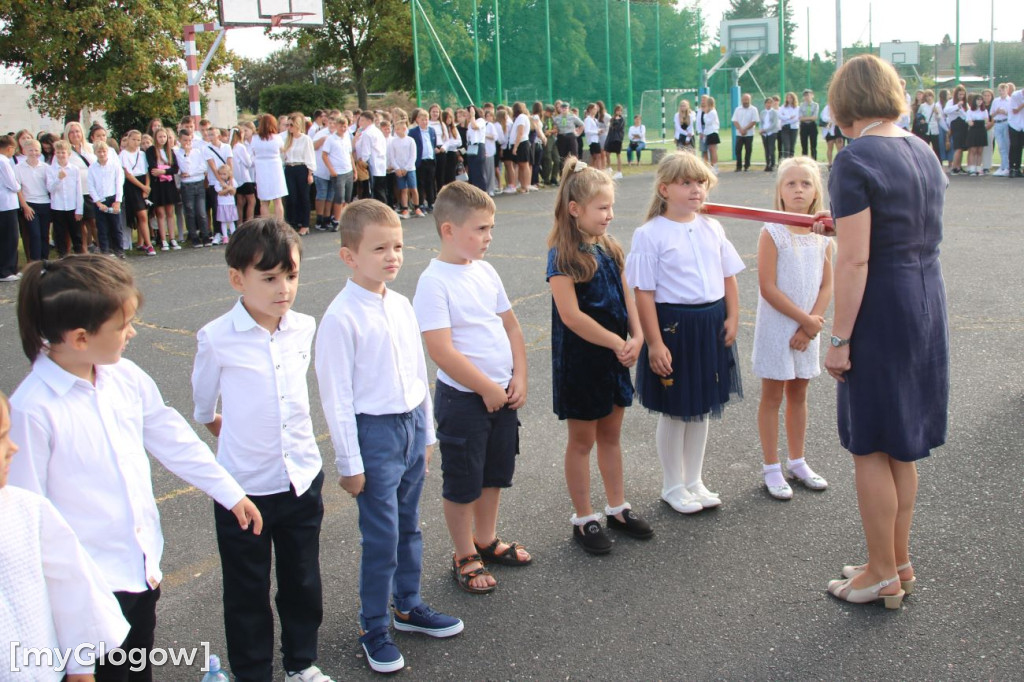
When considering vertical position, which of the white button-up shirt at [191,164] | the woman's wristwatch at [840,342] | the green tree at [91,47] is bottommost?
the woman's wristwatch at [840,342]

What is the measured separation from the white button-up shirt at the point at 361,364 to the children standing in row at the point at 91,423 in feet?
2.19

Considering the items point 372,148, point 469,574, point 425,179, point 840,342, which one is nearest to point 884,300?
point 840,342

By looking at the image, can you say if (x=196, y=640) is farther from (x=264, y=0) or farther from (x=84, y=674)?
(x=264, y=0)

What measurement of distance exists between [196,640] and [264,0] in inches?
757

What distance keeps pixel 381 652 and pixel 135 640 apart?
892 mm

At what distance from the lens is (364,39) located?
4650 cm

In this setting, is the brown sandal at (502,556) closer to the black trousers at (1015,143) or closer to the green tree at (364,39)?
the black trousers at (1015,143)

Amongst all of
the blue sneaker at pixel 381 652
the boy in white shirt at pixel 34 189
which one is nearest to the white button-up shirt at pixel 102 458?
the blue sneaker at pixel 381 652

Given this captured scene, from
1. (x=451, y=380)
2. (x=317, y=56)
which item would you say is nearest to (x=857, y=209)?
(x=451, y=380)

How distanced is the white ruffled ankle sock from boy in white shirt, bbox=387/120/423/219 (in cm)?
1266

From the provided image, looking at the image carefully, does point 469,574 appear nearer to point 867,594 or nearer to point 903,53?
point 867,594

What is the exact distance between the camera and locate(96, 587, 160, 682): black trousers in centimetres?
249

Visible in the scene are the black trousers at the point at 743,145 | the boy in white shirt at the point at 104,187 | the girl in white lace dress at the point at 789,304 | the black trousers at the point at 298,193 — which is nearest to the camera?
the girl in white lace dress at the point at 789,304

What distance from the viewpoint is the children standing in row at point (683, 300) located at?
4.14 meters
